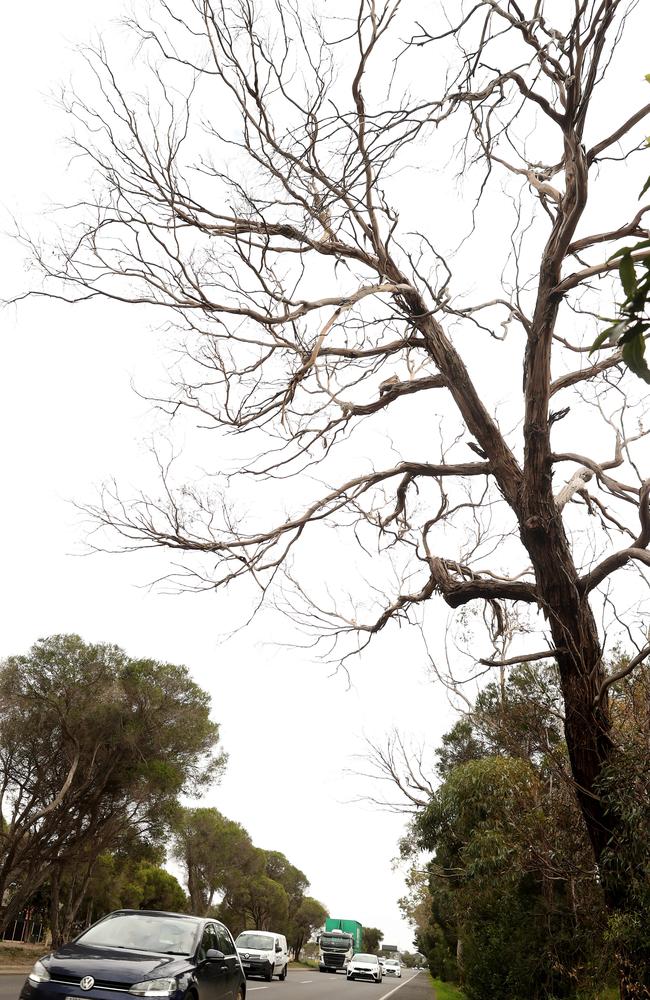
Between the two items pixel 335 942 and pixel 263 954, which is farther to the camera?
pixel 335 942

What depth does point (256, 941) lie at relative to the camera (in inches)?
1060

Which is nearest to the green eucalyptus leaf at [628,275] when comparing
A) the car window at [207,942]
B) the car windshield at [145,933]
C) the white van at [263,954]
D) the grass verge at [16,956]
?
the car windshield at [145,933]

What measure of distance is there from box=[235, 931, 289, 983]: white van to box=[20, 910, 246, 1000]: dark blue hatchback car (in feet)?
57.9

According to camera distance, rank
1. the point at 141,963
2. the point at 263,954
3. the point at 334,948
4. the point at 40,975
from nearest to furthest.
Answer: the point at 40,975
the point at 141,963
the point at 263,954
the point at 334,948

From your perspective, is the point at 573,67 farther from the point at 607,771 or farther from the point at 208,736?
the point at 208,736

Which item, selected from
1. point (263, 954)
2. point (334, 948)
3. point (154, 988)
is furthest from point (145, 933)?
point (334, 948)

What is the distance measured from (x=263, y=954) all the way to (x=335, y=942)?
969 inches

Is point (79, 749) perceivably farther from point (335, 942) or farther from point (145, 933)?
point (335, 942)

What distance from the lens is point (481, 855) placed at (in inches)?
468

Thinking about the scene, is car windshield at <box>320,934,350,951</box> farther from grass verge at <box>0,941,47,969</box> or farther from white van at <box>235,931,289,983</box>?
grass verge at <box>0,941,47,969</box>

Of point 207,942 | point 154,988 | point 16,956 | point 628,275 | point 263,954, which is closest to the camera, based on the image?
point 628,275

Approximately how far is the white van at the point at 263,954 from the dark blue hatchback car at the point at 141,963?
17655 millimetres

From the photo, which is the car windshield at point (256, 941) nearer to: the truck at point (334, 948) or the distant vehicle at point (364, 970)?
the distant vehicle at point (364, 970)

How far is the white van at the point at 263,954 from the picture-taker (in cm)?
2550
